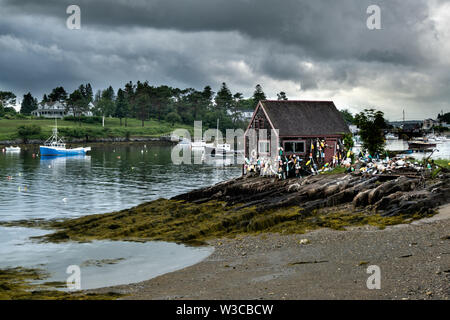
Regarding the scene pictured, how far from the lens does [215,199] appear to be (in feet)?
123

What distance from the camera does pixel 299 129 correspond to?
152 ft

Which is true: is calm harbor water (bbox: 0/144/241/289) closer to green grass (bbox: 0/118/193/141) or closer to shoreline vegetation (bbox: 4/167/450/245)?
shoreline vegetation (bbox: 4/167/450/245)

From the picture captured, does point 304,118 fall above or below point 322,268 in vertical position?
above

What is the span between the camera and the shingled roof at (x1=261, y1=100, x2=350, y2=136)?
152ft

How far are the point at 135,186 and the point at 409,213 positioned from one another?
125 ft

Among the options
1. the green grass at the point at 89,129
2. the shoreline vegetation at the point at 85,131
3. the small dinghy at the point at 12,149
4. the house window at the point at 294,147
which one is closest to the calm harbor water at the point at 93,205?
the house window at the point at 294,147

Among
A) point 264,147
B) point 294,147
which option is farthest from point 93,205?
point 294,147

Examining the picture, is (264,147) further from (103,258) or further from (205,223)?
(103,258)

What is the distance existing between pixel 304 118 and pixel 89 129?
133m

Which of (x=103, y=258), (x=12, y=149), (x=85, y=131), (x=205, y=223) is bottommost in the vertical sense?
(x=103, y=258)

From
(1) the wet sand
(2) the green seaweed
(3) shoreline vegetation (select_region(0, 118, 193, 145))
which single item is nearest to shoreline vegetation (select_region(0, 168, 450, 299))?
(2) the green seaweed

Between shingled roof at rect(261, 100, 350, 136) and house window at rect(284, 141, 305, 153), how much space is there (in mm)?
934
